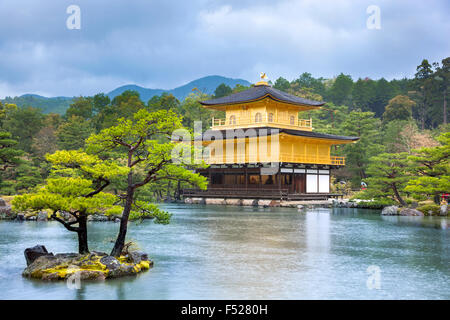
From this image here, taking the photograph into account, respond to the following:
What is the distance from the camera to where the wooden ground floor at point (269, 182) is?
41906mm

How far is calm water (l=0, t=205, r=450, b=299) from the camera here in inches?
460

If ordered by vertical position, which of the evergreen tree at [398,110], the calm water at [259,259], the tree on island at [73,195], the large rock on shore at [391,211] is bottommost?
the calm water at [259,259]

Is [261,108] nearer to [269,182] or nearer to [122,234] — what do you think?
[269,182]

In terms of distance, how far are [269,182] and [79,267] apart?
31.4 m

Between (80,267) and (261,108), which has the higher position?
(261,108)

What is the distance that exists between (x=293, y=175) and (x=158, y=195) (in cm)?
1629

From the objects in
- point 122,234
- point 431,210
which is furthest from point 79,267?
point 431,210

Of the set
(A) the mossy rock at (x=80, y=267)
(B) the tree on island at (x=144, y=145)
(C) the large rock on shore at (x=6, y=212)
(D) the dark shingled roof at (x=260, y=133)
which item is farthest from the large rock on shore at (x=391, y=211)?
(A) the mossy rock at (x=80, y=267)

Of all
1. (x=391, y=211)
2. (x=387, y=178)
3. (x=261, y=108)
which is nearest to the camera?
(x=391, y=211)

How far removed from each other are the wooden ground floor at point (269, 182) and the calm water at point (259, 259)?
14107 mm

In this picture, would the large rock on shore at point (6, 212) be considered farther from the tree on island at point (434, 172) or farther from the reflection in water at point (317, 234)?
the tree on island at point (434, 172)

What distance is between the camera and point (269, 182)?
43.2 metres
